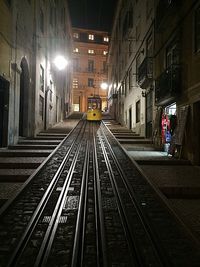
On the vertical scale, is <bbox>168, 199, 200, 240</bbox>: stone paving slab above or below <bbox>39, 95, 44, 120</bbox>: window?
below

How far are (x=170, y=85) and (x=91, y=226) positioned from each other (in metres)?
8.40

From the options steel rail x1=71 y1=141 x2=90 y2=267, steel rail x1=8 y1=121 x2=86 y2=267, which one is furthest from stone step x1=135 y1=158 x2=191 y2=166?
steel rail x1=8 y1=121 x2=86 y2=267

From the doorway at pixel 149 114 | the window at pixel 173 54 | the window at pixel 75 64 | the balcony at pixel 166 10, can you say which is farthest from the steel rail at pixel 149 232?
the window at pixel 75 64

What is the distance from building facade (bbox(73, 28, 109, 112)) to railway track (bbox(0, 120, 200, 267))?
5186cm

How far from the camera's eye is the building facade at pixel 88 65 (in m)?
58.8

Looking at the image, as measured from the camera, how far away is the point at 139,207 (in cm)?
528

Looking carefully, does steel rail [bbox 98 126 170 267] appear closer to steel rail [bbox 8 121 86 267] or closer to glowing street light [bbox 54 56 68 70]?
steel rail [bbox 8 121 86 267]

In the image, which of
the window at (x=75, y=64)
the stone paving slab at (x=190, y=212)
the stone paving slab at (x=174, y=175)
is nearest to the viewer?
the stone paving slab at (x=190, y=212)

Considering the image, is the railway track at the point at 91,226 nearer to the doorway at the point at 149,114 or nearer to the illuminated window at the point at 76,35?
the doorway at the point at 149,114

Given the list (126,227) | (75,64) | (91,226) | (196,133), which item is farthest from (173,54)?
(75,64)

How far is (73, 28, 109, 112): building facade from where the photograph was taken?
58750 mm


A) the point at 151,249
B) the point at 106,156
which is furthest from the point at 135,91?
the point at 151,249

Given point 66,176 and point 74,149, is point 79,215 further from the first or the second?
point 74,149

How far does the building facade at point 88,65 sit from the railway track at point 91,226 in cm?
5186
